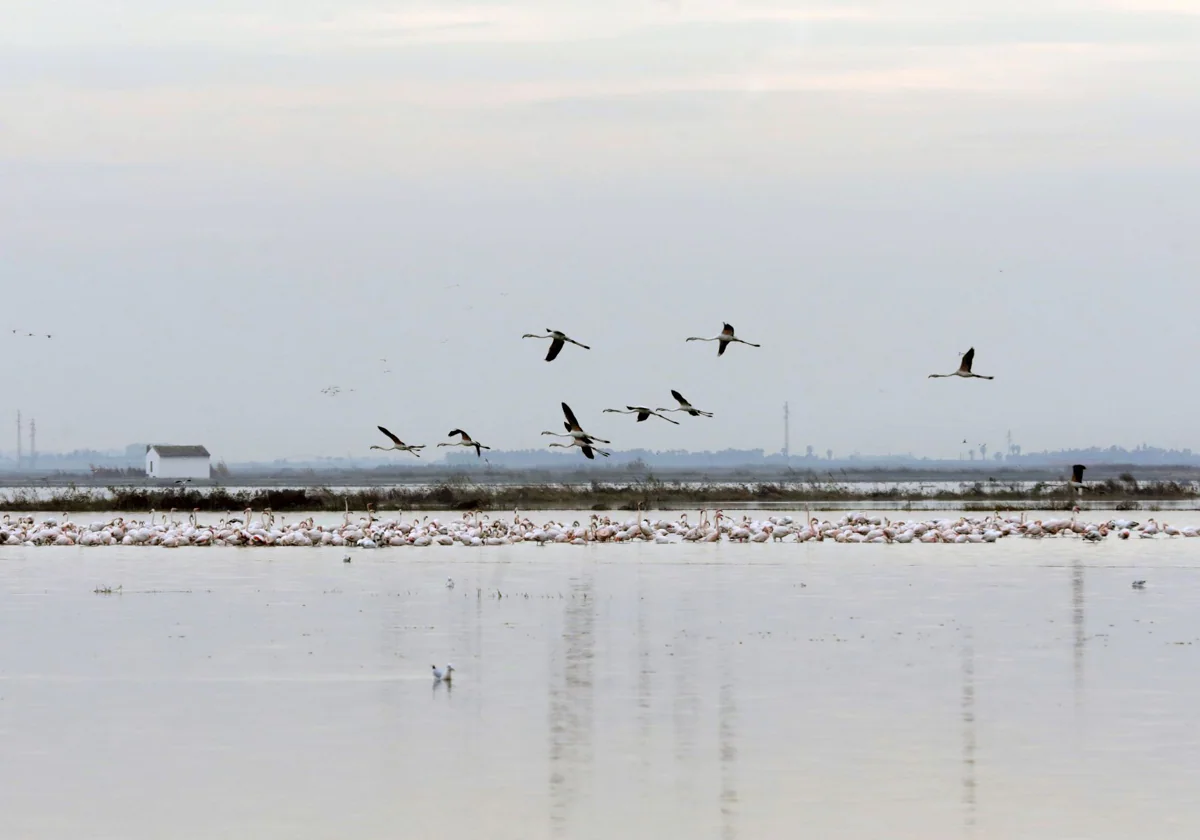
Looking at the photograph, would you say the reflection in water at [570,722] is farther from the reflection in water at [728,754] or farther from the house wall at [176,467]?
the house wall at [176,467]

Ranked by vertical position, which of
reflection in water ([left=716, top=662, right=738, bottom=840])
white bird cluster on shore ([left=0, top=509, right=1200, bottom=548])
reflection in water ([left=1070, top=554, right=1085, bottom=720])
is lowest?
reflection in water ([left=716, top=662, right=738, bottom=840])

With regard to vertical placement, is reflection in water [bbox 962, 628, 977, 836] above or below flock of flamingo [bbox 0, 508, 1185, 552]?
below

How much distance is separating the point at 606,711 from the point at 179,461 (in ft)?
300

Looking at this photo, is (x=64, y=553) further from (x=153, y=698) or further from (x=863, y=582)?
(x=153, y=698)

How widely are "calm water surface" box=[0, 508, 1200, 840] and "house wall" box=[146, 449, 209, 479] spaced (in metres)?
78.3

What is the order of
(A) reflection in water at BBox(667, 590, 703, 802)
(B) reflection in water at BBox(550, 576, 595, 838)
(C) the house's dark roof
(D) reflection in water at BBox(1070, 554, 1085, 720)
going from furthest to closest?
(C) the house's dark roof, (D) reflection in water at BBox(1070, 554, 1085, 720), (A) reflection in water at BBox(667, 590, 703, 802), (B) reflection in water at BBox(550, 576, 595, 838)

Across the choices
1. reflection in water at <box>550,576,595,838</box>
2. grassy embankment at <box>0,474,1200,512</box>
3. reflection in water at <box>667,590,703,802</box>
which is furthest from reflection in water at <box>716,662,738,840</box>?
grassy embankment at <box>0,474,1200,512</box>

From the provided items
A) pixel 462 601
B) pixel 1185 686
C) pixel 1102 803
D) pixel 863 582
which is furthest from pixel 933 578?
pixel 1102 803

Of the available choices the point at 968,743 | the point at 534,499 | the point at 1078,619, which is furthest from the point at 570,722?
the point at 534,499

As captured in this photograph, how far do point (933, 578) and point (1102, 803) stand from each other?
15515 mm

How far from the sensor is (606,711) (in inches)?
508

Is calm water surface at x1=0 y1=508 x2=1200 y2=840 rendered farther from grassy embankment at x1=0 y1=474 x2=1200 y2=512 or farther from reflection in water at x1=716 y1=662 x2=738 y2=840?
grassy embankment at x1=0 y1=474 x2=1200 y2=512

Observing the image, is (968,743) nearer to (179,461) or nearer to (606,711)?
(606,711)

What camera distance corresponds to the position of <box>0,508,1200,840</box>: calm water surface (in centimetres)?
966
